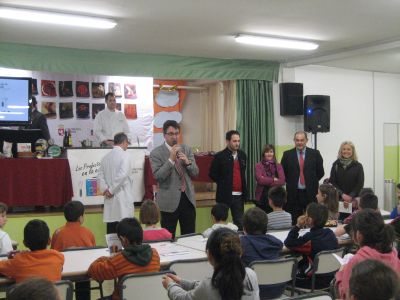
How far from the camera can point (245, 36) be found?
22.3 feet

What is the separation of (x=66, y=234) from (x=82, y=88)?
5.08 metres

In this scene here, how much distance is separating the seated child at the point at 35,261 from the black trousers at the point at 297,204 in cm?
426

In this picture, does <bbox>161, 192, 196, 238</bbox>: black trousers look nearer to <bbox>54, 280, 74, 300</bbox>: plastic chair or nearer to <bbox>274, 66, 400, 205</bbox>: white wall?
<bbox>54, 280, 74, 300</bbox>: plastic chair

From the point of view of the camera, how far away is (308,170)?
6.99 meters

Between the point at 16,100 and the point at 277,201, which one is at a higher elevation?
the point at 16,100

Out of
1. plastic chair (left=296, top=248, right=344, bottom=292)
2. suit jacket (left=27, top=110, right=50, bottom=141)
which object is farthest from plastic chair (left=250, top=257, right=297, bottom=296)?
suit jacket (left=27, top=110, right=50, bottom=141)

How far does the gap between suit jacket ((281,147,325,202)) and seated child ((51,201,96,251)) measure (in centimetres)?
331

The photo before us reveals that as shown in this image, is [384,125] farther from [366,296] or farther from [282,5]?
[366,296]

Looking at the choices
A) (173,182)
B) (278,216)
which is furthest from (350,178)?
(173,182)

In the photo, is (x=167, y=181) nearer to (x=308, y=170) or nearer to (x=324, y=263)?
(x=308, y=170)

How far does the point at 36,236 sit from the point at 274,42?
4.72 m

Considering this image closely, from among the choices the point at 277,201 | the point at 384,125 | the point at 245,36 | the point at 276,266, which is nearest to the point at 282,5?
the point at 245,36

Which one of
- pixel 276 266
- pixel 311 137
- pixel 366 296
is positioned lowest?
pixel 276 266

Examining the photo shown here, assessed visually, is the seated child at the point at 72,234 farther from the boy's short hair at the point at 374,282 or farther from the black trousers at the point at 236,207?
the boy's short hair at the point at 374,282
